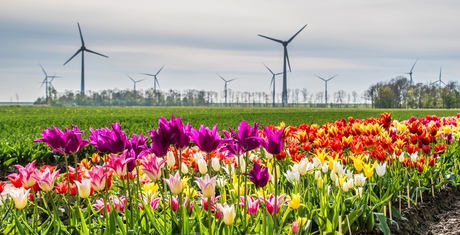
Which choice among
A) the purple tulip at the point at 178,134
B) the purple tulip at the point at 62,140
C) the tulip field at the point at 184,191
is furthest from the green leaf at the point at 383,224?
the purple tulip at the point at 62,140

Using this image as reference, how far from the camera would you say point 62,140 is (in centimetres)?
336

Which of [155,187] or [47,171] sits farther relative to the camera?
[155,187]

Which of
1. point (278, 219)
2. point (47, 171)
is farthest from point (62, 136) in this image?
point (278, 219)

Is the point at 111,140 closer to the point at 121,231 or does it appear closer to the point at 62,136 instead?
the point at 62,136

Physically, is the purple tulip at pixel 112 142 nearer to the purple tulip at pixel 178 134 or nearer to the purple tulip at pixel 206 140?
the purple tulip at pixel 178 134

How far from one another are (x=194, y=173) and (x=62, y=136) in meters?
2.89

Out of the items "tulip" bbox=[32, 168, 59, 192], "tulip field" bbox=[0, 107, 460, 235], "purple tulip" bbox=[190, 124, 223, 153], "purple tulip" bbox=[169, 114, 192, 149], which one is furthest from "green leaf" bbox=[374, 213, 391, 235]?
"tulip" bbox=[32, 168, 59, 192]

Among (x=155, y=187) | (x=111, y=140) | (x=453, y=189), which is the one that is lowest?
(x=453, y=189)

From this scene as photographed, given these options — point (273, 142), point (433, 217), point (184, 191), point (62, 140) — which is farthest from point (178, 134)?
point (433, 217)

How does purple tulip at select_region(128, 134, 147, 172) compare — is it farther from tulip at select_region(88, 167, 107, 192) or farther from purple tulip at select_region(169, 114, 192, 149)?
purple tulip at select_region(169, 114, 192, 149)

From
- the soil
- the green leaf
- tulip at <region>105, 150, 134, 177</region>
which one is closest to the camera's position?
tulip at <region>105, 150, 134, 177</region>

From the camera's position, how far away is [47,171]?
11.1 ft

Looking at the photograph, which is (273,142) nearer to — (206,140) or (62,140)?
(206,140)

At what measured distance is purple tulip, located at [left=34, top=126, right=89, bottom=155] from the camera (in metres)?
3.32
